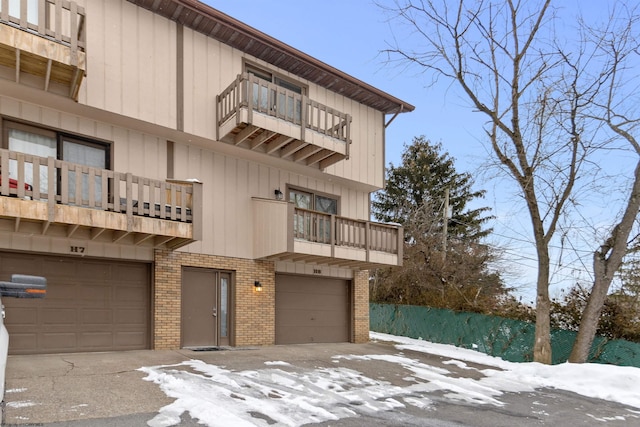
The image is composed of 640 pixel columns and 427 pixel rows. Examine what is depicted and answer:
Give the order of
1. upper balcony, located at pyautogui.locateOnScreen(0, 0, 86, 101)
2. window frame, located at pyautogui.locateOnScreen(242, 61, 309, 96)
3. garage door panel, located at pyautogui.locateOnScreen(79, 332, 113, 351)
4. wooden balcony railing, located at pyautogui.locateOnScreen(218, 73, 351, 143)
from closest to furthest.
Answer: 1. upper balcony, located at pyautogui.locateOnScreen(0, 0, 86, 101)
2. garage door panel, located at pyautogui.locateOnScreen(79, 332, 113, 351)
3. wooden balcony railing, located at pyautogui.locateOnScreen(218, 73, 351, 143)
4. window frame, located at pyautogui.locateOnScreen(242, 61, 309, 96)

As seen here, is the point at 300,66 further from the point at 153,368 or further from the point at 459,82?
the point at 153,368

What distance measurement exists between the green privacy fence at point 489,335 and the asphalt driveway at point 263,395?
397 cm

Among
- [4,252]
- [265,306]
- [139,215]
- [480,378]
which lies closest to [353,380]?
[480,378]

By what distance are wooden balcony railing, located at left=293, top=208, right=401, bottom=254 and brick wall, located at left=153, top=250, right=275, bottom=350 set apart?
5.43 feet

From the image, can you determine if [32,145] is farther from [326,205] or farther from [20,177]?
[326,205]

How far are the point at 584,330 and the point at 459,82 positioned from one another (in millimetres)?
8172

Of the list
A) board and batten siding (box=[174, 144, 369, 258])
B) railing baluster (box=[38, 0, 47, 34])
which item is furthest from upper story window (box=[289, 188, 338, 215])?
railing baluster (box=[38, 0, 47, 34])

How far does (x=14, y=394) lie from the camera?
21.0 feet

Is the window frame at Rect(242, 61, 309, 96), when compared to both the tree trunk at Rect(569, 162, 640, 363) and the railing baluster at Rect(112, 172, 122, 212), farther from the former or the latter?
the tree trunk at Rect(569, 162, 640, 363)

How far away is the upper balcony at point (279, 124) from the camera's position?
38.5 feet

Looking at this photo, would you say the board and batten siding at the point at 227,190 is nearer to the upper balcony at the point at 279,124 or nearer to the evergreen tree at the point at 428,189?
the upper balcony at the point at 279,124

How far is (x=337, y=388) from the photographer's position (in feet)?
27.7

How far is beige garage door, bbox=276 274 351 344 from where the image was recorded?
14.2 meters

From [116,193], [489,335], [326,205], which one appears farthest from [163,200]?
[489,335]
